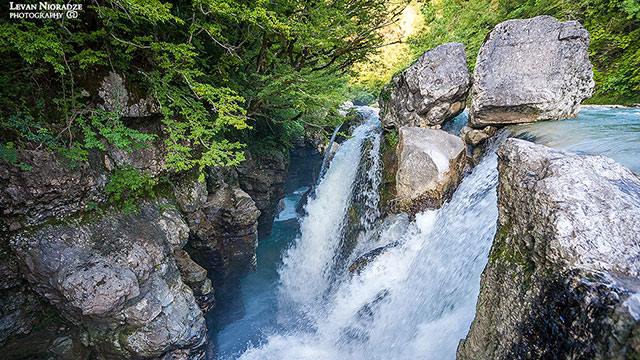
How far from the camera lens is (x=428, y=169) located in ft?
24.7

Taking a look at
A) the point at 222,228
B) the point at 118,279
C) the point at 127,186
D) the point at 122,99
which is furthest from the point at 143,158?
the point at 222,228

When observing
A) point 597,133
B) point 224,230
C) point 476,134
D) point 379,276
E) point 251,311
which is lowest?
point 251,311

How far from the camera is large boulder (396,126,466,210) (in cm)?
748

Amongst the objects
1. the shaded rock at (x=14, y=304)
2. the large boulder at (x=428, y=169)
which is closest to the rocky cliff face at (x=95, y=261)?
the shaded rock at (x=14, y=304)

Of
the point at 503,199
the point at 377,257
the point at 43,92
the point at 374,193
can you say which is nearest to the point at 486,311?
the point at 503,199

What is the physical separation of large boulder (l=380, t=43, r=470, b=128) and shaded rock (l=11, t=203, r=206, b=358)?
697cm

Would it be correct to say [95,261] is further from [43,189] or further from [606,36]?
[606,36]

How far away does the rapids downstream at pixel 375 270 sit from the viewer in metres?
5.24

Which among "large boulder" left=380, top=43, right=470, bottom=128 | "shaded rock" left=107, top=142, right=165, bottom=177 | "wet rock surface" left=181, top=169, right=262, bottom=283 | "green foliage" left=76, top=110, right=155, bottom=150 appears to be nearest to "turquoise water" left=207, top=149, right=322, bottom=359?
"wet rock surface" left=181, top=169, right=262, bottom=283

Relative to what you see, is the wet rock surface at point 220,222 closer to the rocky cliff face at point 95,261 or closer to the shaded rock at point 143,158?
the rocky cliff face at point 95,261

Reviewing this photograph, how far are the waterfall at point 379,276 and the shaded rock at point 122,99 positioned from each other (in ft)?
18.9

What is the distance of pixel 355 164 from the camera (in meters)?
10.8

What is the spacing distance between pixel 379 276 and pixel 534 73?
223 inches

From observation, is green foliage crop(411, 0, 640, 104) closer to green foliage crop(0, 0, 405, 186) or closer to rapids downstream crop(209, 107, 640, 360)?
rapids downstream crop(209, 107, 640, 360)
